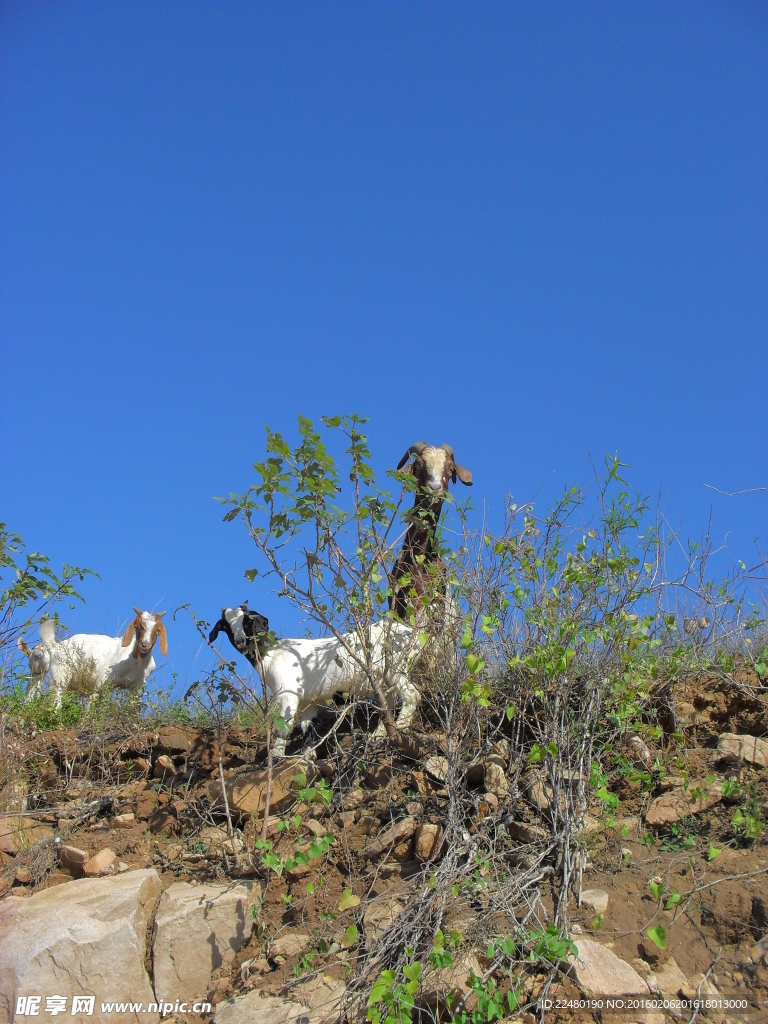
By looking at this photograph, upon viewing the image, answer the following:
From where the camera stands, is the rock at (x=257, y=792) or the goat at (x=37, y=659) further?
the goat at (x=37, y=659)

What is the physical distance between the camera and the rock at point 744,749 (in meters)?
4.54

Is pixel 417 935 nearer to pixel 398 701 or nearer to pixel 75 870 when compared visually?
pixel 398 701

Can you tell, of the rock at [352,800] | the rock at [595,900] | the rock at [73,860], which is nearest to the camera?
the rock at [595,900]

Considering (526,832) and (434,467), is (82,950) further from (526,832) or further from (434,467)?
(434,467)

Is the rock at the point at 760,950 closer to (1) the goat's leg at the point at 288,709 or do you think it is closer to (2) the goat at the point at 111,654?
(1) the goat's leg at the point at 288,709

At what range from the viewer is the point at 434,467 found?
6715 mm

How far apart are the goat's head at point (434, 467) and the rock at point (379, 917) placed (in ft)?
10.8

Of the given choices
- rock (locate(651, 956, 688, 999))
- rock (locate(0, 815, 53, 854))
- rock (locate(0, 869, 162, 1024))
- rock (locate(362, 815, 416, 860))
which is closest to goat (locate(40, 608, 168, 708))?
rock (locate(0, 815, 53, 854))

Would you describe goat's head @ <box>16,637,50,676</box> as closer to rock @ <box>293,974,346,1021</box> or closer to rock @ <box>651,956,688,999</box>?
rock @ <box>293,974,346,1021</box>

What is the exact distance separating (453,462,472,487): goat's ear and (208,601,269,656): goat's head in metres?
2.32

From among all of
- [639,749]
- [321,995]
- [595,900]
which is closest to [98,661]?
[321,995]

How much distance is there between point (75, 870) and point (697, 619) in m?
4.61

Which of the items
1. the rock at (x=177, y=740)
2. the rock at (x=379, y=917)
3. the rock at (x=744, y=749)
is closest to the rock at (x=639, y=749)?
the rock at (x=744, y=749)

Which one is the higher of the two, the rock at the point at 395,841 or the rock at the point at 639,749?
the rock at the point at 639,749
